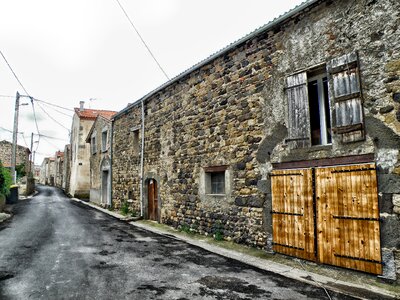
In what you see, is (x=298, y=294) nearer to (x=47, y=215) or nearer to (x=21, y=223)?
(x=21, y=223)

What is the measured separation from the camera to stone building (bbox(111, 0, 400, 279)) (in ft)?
14.8

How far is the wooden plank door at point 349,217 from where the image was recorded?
14.7ft

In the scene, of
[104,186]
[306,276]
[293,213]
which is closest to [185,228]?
[293,213]

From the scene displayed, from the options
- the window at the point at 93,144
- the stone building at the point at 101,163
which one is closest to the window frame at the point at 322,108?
the stone building at the point at 101,163

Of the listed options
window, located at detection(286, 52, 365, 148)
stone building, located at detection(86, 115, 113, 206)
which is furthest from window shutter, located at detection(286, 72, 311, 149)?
stone building, located at detection(86, 115, 113, 206)

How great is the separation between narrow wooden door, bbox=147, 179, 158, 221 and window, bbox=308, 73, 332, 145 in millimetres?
6855

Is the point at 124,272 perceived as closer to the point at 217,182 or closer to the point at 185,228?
the point at 217,182

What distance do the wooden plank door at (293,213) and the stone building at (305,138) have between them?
0.07 ft

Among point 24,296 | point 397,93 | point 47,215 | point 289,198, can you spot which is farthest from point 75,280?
point 47,215

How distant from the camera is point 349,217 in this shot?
15.6 feet

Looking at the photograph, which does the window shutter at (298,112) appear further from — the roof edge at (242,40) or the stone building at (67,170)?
the stone building at (67,170)

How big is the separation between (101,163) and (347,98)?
14678 millimetres

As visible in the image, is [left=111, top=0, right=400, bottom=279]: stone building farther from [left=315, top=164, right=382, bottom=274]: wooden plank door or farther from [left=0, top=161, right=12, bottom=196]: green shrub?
[left=0, top=161, right=12, bottom=196]: green shrub

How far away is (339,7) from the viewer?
206 inches
